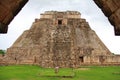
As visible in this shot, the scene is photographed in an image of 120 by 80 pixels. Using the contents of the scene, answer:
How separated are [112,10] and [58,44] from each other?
24.8m

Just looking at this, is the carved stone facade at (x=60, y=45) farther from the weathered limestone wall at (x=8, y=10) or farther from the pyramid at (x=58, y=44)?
the weathered limestone wall at (x=8, y=10)

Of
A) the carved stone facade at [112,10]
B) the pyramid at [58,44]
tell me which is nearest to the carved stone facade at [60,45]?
the pyramid at [58,44]

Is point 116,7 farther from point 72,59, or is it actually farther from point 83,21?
point 83,21

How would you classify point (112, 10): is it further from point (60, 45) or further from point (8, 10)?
point (60, 45)

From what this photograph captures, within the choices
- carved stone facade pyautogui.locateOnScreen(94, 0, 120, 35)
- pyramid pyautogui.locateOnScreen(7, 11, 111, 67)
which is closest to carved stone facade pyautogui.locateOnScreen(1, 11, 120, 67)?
pyramid pyautogui.locateOnScreen(7, 11, 111, 67)

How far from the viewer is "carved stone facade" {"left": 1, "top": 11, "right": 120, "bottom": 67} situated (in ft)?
95.8

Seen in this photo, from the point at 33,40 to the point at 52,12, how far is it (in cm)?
385

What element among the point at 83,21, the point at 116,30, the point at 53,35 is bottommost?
the point at 116,30

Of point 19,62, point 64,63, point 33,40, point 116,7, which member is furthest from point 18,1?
point 33,40

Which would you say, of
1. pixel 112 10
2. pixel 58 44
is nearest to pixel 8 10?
pixel 112 10

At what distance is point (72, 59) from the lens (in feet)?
94.9

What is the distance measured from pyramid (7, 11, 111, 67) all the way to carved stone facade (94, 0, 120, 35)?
77.3 ft

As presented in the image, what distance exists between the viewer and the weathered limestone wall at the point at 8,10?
16.2ft

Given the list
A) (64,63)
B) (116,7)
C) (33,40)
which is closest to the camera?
(116,7)
